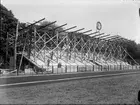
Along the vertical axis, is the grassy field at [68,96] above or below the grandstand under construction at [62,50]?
below

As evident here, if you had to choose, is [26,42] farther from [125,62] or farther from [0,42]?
[125,62]

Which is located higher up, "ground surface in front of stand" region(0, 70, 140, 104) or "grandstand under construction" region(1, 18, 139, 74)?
"grandstand under construction" region(1, 18, 139, 74)

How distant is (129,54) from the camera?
6294cm

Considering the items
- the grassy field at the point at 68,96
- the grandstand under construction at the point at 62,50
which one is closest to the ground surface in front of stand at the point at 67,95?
the grassy field at the point at 68,96

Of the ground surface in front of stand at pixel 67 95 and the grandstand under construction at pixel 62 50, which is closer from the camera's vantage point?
the ground surface in front of stand at pixel 67 95

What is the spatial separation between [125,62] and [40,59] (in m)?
32.5

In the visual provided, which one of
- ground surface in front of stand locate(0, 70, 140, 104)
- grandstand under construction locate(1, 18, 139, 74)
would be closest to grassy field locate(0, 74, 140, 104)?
ground surface in front of stand locate(0, 70, 140, 104)

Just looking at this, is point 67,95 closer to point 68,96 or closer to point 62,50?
point 68,96

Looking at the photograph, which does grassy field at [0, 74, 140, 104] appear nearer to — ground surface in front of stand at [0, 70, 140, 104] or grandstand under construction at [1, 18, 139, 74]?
ground surface in front of stand at [0, 70, 140, 104]

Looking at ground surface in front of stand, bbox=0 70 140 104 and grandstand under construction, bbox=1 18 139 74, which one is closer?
ground surface in front of stand, bbox=0 70 140 104

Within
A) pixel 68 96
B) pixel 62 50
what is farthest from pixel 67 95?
pixel 62 50

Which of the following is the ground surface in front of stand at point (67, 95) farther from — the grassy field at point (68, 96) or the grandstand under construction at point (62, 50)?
the grandstand under construction at point (62, 50)

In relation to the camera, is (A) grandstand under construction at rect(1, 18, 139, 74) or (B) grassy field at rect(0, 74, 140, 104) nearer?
(B) grassy field at rect(0, 74, 140, 104)

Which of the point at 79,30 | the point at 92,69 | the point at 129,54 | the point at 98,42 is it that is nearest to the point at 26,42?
the point at 79,30
